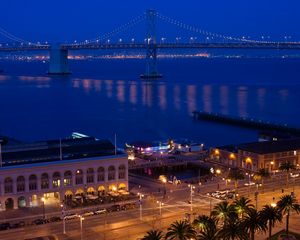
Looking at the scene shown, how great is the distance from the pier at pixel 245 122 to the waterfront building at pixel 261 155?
13.7 m

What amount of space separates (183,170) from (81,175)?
7.87 meters

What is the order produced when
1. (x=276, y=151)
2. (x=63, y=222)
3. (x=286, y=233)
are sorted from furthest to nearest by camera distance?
(x=276, y=151), (x=63, y=222), (x=286, y=233)

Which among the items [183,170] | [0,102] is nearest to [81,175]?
[183,170]

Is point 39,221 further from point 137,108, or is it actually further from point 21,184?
point 137,108

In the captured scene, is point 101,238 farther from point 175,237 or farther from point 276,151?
point 276,151

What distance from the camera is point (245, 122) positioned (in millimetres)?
49781

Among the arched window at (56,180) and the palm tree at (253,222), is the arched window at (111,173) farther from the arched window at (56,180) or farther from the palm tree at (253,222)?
the palm tree at (253,222)

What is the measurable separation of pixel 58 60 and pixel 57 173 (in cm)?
9688

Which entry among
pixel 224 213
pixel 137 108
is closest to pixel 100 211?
pixel 224 213

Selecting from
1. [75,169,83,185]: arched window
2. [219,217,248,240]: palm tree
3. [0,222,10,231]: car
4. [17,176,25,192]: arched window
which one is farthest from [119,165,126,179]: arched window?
[219,217,248,240]: palm tree

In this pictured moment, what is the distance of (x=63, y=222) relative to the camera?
64.1 ft

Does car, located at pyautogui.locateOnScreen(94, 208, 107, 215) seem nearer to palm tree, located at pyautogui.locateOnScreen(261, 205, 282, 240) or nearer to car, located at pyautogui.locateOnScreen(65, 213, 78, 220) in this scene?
car, located at pyautogui.locateOnScreen(65, 213, 78, 220)

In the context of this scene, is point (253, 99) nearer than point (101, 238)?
No

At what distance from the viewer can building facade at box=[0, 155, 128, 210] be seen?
22.5m
